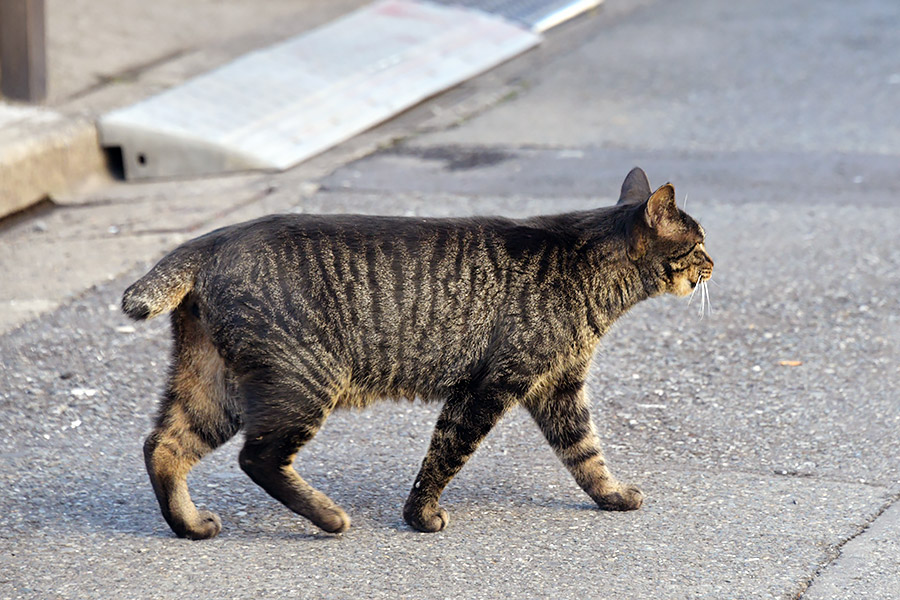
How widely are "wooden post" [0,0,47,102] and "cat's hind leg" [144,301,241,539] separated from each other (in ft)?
15.4

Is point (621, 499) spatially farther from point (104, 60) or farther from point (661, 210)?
point (104, 60)

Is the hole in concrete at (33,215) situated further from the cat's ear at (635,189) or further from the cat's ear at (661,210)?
the cat's ear at (661,210)

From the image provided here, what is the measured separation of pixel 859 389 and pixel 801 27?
711 cm

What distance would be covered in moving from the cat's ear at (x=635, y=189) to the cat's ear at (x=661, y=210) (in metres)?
0.24

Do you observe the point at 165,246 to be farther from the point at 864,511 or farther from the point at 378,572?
the point at 864,511

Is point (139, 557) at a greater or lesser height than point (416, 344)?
lesser

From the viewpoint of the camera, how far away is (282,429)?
11.8 ft

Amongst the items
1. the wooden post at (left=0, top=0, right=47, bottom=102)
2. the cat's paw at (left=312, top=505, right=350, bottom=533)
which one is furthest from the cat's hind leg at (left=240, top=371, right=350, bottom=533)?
the wooden post at (left=0, top=0, right=47, bottom=102)

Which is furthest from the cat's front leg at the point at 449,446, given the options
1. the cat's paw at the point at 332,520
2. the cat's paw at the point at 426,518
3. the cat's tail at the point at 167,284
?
the cat's tail at the point at 167,284

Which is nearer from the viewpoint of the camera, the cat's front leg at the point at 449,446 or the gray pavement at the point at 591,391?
the gray pavement at the point at 591,391

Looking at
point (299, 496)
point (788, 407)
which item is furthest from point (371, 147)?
point (299, 496)

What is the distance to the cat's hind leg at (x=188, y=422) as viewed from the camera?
12.1ft

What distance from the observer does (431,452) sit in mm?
3789

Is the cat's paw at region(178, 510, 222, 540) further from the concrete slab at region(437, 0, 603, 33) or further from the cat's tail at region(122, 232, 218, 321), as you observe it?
the concrete slab at region(437, 0, 603, 33)
